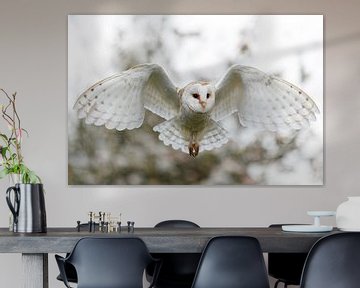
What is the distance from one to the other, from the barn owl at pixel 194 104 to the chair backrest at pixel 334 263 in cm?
226

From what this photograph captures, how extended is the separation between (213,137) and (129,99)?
720mm

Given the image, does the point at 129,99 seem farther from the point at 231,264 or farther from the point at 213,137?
the point at 231,264

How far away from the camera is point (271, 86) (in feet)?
18.2

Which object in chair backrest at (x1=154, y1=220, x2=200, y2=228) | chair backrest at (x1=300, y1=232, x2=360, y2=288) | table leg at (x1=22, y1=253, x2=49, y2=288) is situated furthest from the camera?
chair backrest at (x1=154, y1=220, x2=200, y2=228)

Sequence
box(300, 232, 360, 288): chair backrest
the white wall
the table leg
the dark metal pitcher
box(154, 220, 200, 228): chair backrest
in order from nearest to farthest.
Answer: box(300, 232, 360, 288): chair backrest → the table leg → the dark metal pitcher → box(154, 220, 200, 228): chair backrest → the white wall

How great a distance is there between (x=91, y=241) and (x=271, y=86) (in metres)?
2.62

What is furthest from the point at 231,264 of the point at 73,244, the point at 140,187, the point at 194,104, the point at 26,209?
the point at 194,104

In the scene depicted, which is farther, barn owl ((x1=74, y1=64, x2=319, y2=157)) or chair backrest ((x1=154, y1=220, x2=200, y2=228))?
barn owl ((x1=74, y1=64, x2=319, y2=157))

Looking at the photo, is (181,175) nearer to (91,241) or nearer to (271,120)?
(271,120)

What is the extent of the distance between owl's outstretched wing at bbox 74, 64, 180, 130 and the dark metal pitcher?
191 centimetres

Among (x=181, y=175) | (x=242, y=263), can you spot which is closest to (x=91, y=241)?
(x=242, y=263)

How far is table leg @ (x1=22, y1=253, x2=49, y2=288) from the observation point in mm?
3492

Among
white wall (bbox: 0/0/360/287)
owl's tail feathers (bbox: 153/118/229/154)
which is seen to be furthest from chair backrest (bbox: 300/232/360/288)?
owl's tail feathers (bbox: 153/118/229/154)

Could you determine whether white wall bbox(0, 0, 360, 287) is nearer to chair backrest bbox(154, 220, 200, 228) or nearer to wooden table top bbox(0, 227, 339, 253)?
chair backrest bbox(154, 220, 200, 228)
